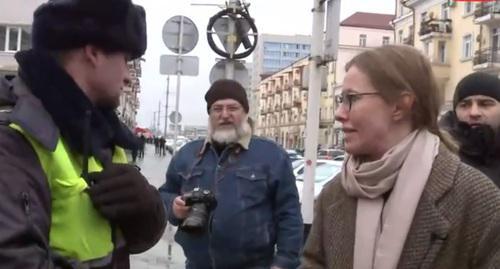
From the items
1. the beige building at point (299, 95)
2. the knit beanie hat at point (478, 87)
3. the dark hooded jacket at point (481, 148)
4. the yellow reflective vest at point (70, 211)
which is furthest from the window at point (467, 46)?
the yellow reflective vest at point (70, 211)

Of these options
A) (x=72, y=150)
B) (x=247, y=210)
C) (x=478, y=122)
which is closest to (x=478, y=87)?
(x=478, y=122)

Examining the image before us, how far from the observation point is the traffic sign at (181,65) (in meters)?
11.2

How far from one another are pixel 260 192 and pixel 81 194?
229 cm

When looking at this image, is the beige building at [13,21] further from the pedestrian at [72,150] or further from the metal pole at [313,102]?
the pedestrian at [72,150]

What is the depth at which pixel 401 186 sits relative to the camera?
234 centimetres

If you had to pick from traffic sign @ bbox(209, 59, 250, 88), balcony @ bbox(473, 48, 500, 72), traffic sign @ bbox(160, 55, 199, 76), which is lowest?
traffic sign @ bbox(209, 59, 250, 88)

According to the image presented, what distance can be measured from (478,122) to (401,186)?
52.7 inches

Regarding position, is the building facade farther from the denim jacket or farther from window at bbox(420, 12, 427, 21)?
the denim jacket

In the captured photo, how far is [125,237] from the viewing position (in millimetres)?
2080

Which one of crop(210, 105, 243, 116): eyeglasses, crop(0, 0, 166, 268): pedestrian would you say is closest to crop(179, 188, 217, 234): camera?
crop(210, 105, 243, 116): eyeglasses

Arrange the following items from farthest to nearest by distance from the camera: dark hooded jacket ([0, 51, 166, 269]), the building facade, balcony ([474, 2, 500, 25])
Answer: the building facade < balcony ([474, 2, 500, 25]) < dark hooded jacket ([0, 51, 166, 269])

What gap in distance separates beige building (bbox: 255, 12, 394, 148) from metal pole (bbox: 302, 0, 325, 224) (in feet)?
178

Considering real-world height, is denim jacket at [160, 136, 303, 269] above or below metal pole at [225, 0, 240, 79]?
below

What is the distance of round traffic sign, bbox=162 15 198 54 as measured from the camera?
36.0ft
